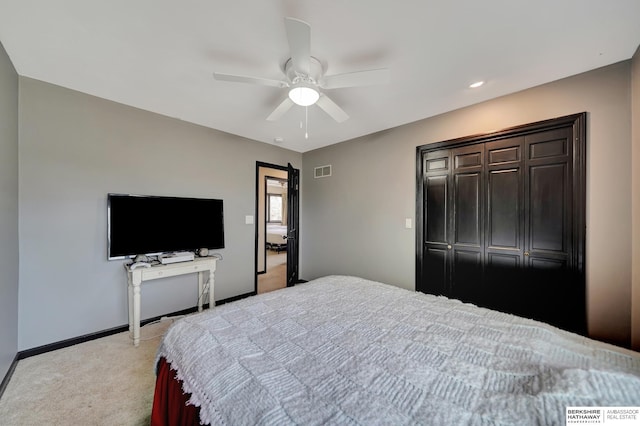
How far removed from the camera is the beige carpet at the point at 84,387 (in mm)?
1546

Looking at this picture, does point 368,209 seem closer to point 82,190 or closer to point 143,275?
point 143,275

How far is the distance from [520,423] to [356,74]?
1.89m

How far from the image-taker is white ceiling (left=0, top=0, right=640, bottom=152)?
4.70 feet

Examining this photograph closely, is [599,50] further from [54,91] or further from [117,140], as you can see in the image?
[54,91]

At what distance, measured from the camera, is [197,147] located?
3.24m

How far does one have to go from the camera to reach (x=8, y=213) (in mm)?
1873

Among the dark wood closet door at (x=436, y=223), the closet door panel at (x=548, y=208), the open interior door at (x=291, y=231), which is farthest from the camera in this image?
the open interior door at (x=291, y=231)

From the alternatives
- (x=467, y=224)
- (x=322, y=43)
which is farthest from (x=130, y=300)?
(x=467, y=224)

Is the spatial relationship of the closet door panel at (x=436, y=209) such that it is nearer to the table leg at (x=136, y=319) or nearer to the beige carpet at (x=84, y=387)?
the beige carpet at (x=84, y=387)

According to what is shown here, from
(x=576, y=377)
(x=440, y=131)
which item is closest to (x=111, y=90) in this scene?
(x=440, y=131)

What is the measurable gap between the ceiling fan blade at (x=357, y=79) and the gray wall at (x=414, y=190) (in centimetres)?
159

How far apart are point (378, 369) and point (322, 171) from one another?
3.55 meters

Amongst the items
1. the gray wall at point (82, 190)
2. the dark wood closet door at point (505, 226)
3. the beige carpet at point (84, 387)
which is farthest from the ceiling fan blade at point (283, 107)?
the beige carpet at point (84, 387)

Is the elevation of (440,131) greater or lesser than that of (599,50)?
lesser
